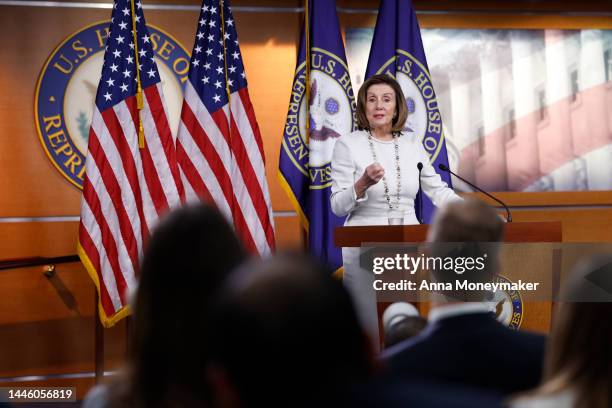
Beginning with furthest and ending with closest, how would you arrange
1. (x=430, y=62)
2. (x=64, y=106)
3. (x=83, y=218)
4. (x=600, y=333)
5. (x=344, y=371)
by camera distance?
1. (x=430, y=62)
2. (x=64, y=106)
3. (x=83, y=218)
4. (x=600, y=333)
5. (x=344, y=371)

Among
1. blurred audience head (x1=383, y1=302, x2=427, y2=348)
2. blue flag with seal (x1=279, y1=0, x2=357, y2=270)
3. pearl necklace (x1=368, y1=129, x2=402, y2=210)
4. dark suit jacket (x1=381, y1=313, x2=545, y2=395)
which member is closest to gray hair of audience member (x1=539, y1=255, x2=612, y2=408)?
dark suit jacket (x1=381, y1=313, x2=545, y2=395)

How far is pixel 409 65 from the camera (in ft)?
15.7

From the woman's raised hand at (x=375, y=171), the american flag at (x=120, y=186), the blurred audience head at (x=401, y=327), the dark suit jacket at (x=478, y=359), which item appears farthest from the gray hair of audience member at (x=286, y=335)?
the american flag at (x=120, y=186)

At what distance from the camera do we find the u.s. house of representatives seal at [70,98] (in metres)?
5.01

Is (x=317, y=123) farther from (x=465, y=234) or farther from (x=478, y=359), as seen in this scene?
(x=478, y=359)

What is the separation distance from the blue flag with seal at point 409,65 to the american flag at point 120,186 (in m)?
1.39

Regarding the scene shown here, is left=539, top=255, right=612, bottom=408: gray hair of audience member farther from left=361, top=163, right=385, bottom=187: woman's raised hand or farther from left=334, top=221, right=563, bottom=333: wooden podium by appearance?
left=361, top=163, right=385, bottom=187: woman's raised hand

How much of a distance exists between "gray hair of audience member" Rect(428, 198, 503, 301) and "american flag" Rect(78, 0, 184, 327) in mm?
2872

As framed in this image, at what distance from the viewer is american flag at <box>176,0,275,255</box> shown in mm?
4438

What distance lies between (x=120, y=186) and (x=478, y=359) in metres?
3.31

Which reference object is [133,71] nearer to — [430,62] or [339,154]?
[339,154]

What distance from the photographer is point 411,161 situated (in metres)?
3.71

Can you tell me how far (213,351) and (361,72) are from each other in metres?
4.66

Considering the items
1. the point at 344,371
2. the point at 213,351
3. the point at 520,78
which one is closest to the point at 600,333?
the point at 344,371
